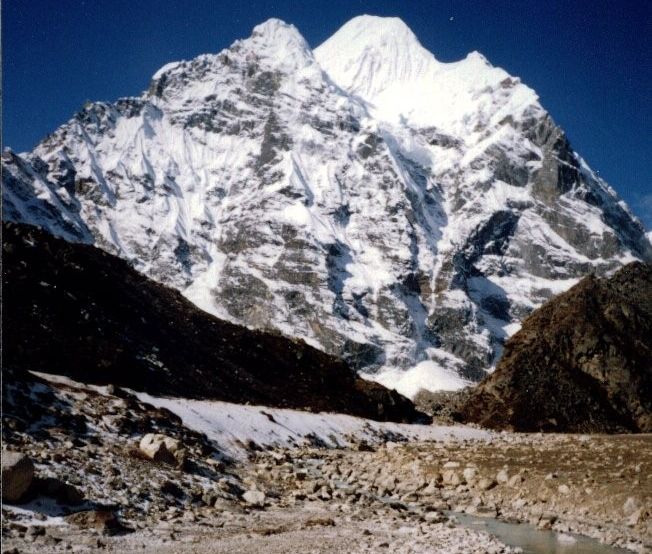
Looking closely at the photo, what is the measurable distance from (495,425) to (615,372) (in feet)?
42.1

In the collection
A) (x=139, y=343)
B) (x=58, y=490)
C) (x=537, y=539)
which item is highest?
(x=139, y=343)

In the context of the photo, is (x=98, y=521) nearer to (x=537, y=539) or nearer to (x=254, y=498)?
(x=254, y=498)

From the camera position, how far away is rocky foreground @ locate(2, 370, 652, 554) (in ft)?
37.1

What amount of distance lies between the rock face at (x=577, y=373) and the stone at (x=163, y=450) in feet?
150

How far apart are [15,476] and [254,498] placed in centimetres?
673

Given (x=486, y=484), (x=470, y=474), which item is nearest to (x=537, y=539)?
(x=486, y=484)

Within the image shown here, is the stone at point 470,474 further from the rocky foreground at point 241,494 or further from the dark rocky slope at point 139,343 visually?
the dark rocky slope at point 139,343

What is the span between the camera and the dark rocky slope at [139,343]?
30.3 metres

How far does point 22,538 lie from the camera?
9844 millimetres

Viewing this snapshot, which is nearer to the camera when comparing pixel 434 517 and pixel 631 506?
pixel 434 517

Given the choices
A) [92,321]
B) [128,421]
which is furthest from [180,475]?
[92,321]

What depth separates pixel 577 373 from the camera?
60.4 m

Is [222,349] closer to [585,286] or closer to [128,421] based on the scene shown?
[128,421]

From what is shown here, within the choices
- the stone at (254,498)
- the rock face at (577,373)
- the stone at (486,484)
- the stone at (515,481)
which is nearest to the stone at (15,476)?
the stone at (254,498)
